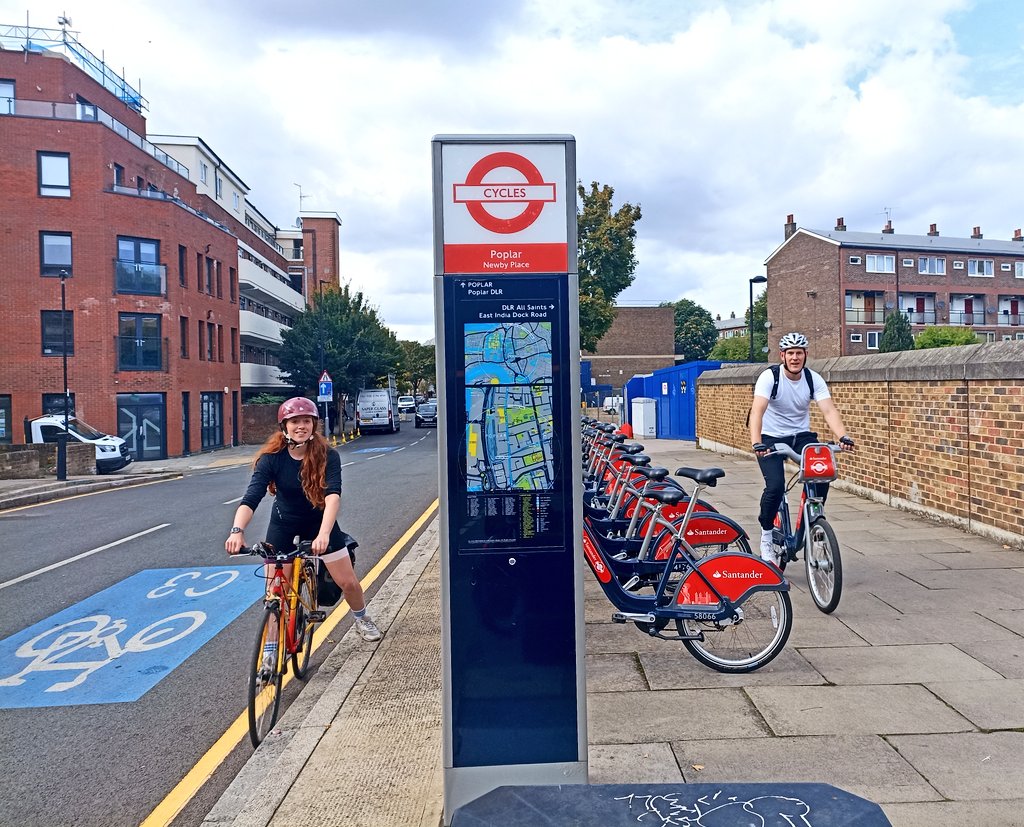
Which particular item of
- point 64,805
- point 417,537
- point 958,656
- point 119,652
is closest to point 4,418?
point 417,537

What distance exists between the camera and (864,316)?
182 feet

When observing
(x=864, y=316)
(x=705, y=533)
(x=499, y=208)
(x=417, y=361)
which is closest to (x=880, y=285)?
(x=864, y=316)

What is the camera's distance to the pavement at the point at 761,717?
3.09 metres

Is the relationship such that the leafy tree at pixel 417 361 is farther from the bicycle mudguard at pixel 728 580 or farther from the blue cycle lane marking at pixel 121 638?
the bicycle mudguard at pixel 728 580

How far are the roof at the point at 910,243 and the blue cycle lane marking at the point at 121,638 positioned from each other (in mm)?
54757

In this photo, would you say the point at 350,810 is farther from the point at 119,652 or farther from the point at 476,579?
the point at 119,652

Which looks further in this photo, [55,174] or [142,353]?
→ [142,353]

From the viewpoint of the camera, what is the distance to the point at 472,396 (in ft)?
9.22

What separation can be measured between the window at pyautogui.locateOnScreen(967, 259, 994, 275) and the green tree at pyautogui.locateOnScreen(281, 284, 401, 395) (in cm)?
4629

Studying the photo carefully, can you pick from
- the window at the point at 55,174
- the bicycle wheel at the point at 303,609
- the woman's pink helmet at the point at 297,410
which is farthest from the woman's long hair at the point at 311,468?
the window at the point at 55,174

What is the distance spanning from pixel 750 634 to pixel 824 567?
1.25 m

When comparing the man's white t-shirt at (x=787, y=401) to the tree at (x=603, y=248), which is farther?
the tree at (x=603, y=248)

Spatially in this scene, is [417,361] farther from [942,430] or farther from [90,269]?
[942,430]

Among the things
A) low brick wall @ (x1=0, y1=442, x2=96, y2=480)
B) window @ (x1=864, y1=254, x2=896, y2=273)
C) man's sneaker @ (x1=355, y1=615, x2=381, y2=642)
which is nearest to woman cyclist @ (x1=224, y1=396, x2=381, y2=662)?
man's sneaker @ (x1=355, y1=615, x2=381, y2=642)
